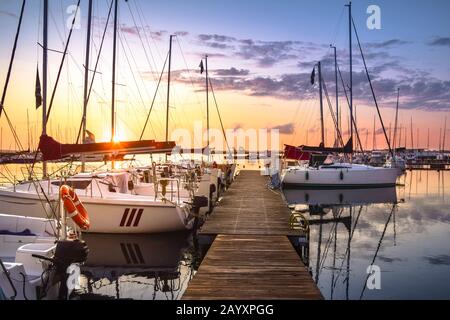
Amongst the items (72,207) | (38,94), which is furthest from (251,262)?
(38,94)

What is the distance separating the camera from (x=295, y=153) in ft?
135

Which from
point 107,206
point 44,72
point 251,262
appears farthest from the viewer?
point 44,72

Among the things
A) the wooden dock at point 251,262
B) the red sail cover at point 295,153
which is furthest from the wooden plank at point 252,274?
the red sail cover at point 295,153

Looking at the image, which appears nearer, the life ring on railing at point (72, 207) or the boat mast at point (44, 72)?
the life ring on railing at point (72, 207)

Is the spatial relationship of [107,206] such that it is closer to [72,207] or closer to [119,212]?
[119,212]

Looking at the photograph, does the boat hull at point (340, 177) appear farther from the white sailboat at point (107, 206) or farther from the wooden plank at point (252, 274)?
the wooden plank at point (252, 274)

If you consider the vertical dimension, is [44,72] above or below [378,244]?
above

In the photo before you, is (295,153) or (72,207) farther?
(295,153)

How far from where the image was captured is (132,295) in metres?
11.0

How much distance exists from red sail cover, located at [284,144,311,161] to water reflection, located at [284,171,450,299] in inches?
303

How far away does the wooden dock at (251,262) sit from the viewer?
27.6 feet

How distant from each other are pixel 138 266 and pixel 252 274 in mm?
5206

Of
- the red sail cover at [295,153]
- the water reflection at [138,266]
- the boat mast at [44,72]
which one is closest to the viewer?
the water reflection at [138,266]
